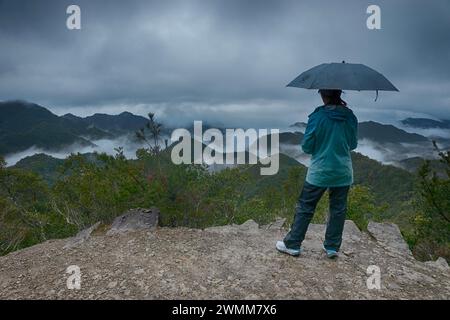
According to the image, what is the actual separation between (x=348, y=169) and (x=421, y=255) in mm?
3728

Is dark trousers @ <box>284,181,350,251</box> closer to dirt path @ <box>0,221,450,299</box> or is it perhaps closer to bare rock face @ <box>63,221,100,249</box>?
dirt path @ <box>0,221,450,299</box>

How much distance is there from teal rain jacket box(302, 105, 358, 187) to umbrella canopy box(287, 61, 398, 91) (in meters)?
0.35

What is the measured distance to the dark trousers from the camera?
4809 millimetres

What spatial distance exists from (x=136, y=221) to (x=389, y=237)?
154 inches

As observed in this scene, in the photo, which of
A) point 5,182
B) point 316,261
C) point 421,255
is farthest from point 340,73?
point 5,182

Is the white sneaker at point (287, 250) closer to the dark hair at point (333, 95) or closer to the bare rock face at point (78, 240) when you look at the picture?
the dark hair at point (333, 95)

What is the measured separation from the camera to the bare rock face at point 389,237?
6191mm

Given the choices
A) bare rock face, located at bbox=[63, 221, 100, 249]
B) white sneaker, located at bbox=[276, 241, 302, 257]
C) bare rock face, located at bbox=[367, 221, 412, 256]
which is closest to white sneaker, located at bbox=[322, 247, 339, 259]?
white sneaker, located at bbox=[276, 241, 302, 257]

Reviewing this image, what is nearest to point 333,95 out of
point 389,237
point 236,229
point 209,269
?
point 209,269

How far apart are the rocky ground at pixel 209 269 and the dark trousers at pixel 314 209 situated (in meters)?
0.22

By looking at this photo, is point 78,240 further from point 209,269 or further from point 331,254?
point 331,254
